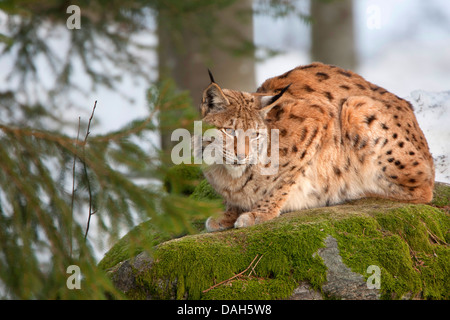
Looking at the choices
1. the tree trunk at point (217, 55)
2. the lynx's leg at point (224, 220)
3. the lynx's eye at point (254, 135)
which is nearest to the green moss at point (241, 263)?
the lynx's leg at point (224, 220)

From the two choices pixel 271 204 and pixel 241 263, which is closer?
pixel 241 263

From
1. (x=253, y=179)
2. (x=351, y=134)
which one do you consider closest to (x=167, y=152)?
(x=253, y=179)

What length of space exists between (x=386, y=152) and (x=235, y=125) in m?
1.56

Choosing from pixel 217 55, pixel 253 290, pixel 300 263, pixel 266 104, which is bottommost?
pixel 253 290

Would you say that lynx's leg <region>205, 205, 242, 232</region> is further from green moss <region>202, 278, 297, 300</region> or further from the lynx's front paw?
green moss <region>202, 278, 297, 300</region>

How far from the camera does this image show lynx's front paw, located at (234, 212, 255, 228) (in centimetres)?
446

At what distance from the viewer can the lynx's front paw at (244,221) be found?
446 cm

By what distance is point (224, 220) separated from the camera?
4789 millimetres

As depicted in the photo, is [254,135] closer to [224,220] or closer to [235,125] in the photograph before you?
[235,125]

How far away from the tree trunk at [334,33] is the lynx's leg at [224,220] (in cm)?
629

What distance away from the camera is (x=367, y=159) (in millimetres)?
4914

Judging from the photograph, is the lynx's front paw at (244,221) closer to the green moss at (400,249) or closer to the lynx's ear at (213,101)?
the green moss at (400,249)

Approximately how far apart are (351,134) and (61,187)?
316cm


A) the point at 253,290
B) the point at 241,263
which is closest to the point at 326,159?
the point at 241,263
